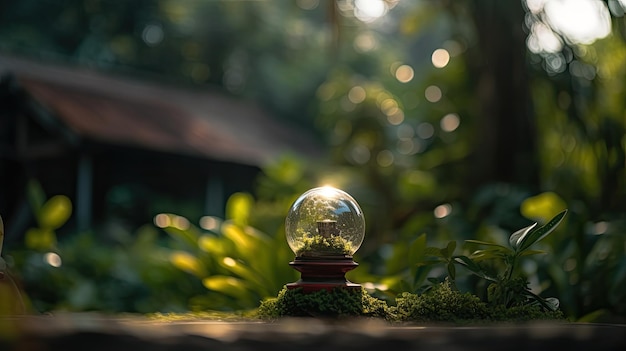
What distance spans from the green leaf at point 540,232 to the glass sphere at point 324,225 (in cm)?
65

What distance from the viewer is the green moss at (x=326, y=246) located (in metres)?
3.72

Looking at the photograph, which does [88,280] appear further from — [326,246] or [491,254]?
[491,254]

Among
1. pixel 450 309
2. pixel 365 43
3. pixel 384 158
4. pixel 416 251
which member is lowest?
pixel 450 309

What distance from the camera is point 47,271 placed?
22.2 ft

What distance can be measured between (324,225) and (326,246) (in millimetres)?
85

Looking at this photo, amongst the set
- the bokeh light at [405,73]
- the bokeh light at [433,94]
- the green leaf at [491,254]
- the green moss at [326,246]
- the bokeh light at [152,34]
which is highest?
the bokeh light at [152,34]

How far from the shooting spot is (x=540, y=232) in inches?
142

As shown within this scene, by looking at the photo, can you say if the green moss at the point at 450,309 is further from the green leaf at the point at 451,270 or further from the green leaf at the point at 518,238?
the green leaf at the point at 518,238

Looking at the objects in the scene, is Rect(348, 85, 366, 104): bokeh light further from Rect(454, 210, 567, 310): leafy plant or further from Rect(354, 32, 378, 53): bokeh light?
Rect(354, 32, 378, 53): bokeh light

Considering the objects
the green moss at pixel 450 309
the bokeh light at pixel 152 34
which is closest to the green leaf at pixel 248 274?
the green moss at pixel 450 309

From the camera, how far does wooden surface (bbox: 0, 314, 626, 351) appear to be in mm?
2170

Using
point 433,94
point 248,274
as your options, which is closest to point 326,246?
point 248,274

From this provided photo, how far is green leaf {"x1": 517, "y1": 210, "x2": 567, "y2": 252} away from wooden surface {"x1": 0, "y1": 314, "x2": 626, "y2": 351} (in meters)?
1.00

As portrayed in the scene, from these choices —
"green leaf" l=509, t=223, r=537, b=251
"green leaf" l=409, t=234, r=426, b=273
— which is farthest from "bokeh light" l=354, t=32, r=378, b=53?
"green leaf" l=509, t=223, r=537, b=251
